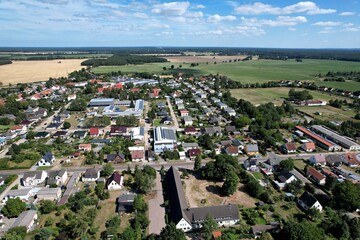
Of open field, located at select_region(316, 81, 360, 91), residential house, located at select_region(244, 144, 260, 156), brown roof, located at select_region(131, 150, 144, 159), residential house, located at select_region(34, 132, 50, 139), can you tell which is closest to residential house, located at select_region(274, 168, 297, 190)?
residential house, located at select_region(244, 144, 260, 156)

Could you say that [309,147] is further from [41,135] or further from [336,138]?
[41,135]

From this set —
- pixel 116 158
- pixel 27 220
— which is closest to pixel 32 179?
pixel 27 220

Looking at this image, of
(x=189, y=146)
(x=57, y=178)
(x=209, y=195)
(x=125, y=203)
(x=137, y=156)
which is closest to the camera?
(x=125, y=203)

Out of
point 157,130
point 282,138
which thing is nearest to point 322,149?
point 282,138

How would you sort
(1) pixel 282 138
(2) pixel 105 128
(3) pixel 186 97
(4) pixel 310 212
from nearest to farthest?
(4) pixel 310 212
(1) pixel 282 138
(2) pixel 105 128
(3) pixel 186 97

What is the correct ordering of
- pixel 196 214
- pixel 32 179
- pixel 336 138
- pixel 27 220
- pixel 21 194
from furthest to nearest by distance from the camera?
pixel 336 138
pixel 32 179
pixel 21 194
pixel 196 214
pixel 27 220

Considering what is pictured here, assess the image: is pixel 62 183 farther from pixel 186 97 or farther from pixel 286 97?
pixel 286 97
